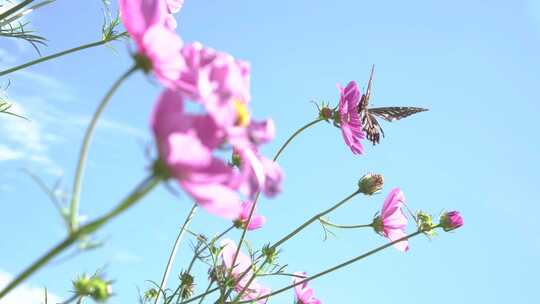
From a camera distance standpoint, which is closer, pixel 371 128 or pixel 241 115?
pixel 241 115

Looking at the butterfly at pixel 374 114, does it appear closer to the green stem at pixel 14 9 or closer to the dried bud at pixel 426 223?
the dried bud at pixel 426 223

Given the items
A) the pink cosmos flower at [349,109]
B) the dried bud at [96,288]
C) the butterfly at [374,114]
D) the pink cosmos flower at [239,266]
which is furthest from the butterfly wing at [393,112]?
the dried bud at [96,288]

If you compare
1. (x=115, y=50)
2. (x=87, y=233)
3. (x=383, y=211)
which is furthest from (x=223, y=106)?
(x=383, y=211)

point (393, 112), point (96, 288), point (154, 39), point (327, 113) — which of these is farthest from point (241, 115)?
point (393, 112)

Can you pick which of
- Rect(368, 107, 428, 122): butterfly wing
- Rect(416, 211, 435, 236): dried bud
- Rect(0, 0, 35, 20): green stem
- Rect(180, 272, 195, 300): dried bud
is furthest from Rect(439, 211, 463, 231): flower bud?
Rect(0, 0, 35, 20): green stem

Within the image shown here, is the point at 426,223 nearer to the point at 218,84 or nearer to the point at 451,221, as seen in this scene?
the point at 451,221
